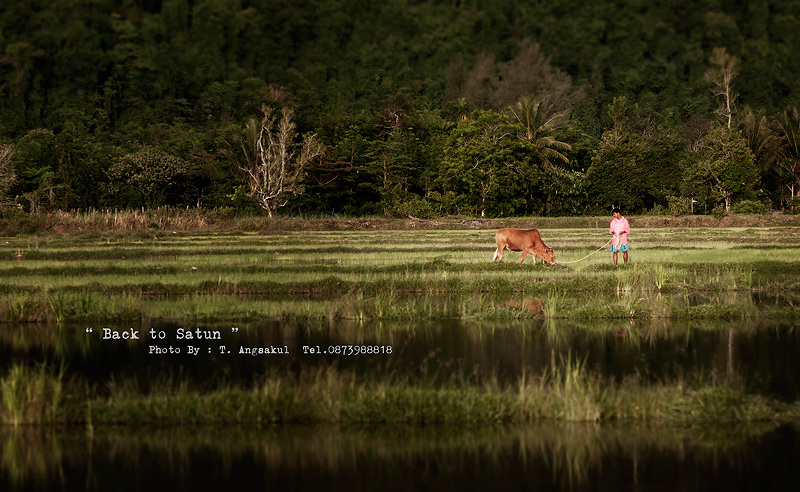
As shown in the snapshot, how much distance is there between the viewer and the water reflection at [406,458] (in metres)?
7.41

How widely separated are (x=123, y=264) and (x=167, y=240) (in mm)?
10190

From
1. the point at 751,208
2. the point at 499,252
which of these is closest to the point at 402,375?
the point at 499,252

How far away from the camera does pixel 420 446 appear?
328 inches

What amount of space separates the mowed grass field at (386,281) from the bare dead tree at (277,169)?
18718mm

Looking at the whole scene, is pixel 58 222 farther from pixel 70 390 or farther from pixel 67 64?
pixel 67 64

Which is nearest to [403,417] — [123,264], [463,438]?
[463,438]

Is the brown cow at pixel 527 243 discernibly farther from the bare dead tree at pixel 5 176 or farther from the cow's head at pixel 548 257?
the bare dead tree at pixel 5 176

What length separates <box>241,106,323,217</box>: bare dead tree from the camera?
163 ft

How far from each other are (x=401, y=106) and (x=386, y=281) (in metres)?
42.5

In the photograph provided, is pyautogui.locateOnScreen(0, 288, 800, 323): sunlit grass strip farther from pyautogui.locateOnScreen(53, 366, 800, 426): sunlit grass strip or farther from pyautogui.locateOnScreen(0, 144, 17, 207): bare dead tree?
pyautogui.locateOnScreen(0, 144, 17, 207): bare dead tree

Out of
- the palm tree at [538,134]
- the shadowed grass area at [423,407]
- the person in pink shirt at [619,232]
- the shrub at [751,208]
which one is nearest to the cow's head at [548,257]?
the person in pink shirt at [619,232]

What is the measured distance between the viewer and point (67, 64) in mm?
82125

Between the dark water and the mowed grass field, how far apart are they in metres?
3.40

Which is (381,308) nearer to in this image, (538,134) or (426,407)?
(426,407)
